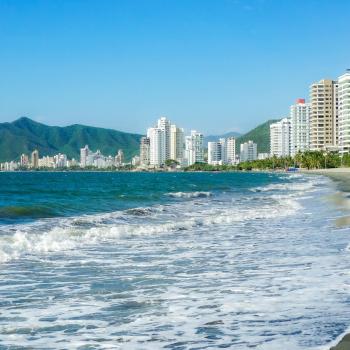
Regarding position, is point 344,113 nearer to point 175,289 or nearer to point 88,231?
point 88,231

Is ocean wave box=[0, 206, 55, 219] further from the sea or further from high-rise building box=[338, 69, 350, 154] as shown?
high-rise building box=[338, 69, 350, 154]

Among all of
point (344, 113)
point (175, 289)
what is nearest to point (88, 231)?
point (175, 289)

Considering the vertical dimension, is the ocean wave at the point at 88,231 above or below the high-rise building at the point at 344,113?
below

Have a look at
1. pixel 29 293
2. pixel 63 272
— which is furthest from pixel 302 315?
pixel 63 272

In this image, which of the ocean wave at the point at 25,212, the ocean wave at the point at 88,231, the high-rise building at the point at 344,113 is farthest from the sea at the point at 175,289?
the high-rise building at the point at 344,113

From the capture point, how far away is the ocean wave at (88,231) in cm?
1473

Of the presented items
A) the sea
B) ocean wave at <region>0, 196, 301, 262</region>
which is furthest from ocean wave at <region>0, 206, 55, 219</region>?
the sea

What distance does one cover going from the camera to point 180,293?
8.95 metres

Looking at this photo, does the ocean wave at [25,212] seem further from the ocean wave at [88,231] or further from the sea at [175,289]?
the sea at [175,289]

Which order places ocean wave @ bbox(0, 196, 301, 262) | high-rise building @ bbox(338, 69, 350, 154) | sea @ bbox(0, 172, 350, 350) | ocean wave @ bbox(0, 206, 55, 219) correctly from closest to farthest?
sea @ bbox(0, 172, 350, 350) < ocean wave @ bbox(0, 196, 301, 262) < ocean wave @ bbox(0, 206, 55, 219) < high-rise building @ bbox(338, 69, 350, 154)

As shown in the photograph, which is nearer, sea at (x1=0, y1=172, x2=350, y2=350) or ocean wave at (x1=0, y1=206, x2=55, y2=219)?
sea at (x1=0, y1=172, x2=350, y2=350)

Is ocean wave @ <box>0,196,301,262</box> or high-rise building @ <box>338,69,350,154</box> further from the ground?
high-rise building @ <box>338,69,350,154</box>

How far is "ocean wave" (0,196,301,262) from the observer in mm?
14734

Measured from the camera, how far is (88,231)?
61.0 ft
